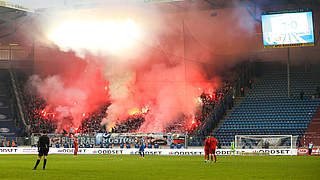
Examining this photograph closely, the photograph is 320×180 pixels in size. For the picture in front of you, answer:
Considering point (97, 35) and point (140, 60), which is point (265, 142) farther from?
point (97, 35)

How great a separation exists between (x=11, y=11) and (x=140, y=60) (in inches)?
521

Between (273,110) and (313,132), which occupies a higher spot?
(273,110)

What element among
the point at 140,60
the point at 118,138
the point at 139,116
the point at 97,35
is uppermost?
the point at 97,35

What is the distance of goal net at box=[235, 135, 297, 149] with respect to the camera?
38.9 meters

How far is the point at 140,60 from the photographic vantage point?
5019 cm

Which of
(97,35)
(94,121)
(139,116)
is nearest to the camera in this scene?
(97,35)

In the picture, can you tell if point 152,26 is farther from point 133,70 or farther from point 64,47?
point 64,47

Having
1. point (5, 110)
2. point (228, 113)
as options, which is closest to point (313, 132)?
point (228, 113)

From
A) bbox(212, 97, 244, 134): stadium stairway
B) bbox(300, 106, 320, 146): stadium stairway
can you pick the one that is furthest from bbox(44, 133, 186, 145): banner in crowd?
bbox(300, 106, 320, 146): stadium stairway

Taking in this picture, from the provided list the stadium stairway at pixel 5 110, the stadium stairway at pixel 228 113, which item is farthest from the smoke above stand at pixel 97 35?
the stadium stairway at pixel 228 113

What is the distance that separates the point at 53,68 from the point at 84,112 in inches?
228

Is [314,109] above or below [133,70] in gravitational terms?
below

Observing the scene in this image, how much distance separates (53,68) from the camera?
51.9 meters

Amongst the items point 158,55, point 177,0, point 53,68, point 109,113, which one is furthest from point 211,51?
point 53,68
